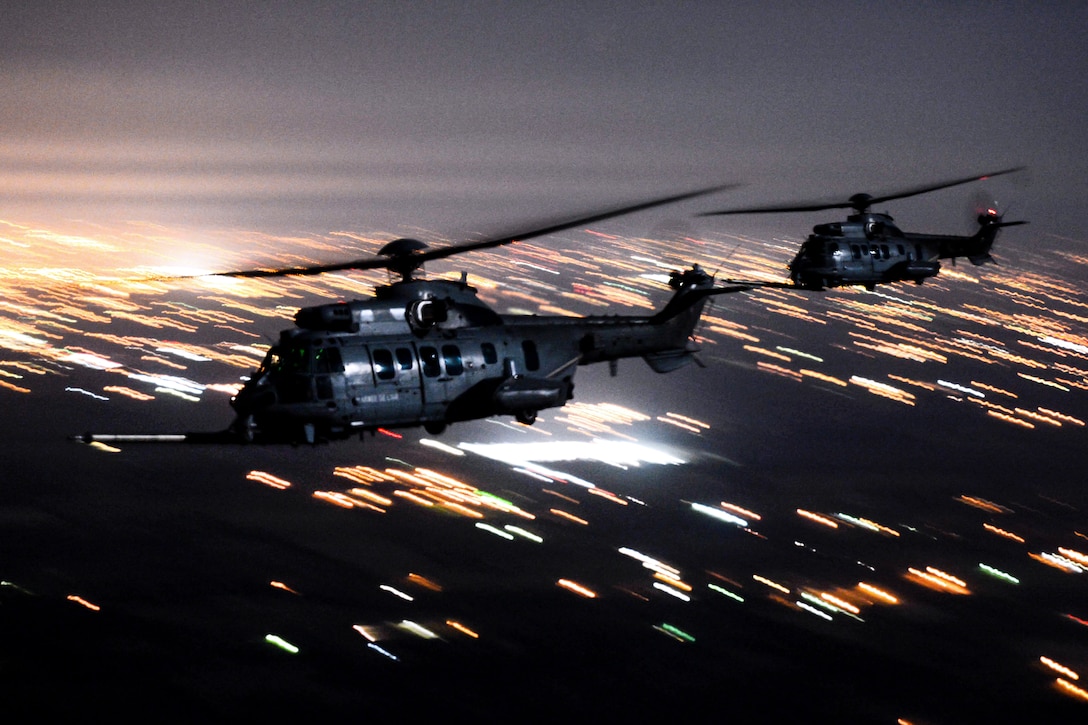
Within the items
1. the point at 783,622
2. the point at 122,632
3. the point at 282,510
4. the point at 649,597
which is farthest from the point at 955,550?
the point at 122,632

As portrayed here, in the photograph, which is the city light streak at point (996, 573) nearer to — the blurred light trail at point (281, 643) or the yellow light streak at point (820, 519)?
the yellow light streak at point (820, 519)

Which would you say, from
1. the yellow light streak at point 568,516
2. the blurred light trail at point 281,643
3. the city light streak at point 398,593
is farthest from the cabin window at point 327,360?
the yellow light streak at point 568,516

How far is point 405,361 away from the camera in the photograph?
55.9 metres

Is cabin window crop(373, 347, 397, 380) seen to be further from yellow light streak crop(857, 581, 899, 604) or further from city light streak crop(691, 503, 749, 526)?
city light streak crop(691, 503, 749, 526)

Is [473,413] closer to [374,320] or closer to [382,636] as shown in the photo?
[374,320]

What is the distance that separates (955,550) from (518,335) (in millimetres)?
139819

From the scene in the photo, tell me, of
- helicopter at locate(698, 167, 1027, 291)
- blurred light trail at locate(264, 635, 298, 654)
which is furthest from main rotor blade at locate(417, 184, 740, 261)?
blurred light trail at locate(264, 635, 298, 654)

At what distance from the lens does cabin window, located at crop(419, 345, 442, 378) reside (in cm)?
5631

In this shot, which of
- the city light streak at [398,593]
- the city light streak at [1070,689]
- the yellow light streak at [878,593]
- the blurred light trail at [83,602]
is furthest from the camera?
the yellow light streak at [878,593]

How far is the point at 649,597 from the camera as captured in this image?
544 ft

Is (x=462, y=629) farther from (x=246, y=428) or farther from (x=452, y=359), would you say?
(x=246, y=428)

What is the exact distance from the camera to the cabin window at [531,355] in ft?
198

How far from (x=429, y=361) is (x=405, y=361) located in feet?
4.08

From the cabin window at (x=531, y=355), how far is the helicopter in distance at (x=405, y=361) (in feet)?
0.20
